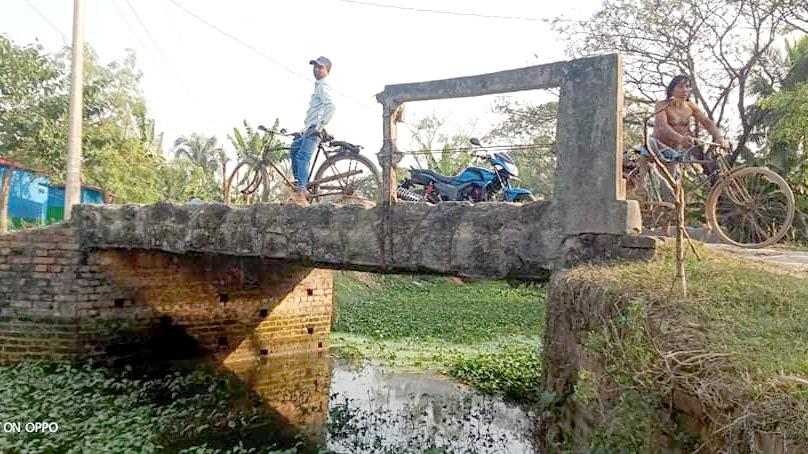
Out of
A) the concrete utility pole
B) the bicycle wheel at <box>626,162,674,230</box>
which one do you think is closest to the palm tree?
the concrete utility pole

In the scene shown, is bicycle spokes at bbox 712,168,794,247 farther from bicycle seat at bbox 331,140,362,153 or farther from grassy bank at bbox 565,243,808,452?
bicycle seat at bbox 331,140,362,153

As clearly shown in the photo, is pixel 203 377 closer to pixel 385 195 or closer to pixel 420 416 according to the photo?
pixel 420 416

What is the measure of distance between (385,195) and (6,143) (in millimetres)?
13185

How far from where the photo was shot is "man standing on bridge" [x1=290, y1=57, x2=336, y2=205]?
6895 mm

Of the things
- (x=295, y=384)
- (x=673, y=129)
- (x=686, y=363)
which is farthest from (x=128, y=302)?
(x=686, y=363)

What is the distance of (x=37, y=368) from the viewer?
7551 mm

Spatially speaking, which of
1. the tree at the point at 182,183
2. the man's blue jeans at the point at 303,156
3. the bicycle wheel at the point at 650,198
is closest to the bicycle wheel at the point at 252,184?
the man's blue jeans at the point at 303,156

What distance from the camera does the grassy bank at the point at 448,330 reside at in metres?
9.15

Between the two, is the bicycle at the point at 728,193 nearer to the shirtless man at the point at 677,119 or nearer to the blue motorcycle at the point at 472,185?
the shirtless man at the point at 677,119

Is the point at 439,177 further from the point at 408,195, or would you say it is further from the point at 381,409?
the point at 381,409

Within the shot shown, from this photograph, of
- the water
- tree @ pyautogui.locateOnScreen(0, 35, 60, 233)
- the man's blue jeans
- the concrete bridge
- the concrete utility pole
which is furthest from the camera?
tree @ pyautogui.locateOnScreen(0, 35, 60, 233)

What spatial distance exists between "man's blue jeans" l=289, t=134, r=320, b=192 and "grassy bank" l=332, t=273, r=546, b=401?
3.81 meters

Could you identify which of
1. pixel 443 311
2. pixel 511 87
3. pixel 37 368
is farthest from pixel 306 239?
pixel 443 311

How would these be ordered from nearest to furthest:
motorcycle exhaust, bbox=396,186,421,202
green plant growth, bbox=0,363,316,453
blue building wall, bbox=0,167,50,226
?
green plant growth, bbox=0,363,316,453, motorcycle exhaust, bbox=396,186,421,202, blue building wall, bbox=0,167,50,226
